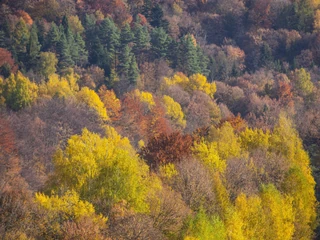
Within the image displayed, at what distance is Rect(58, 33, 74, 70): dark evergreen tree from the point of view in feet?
325

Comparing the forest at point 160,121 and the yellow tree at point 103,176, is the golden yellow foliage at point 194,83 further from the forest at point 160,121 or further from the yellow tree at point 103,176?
the yellow tree at point 103,176

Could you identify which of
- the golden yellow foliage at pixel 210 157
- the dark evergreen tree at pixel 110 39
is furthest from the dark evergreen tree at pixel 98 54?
the golden yellow foliage at pixel 210 157

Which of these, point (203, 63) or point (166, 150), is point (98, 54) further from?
point (166, 150)

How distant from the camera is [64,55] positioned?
9906 centimetres

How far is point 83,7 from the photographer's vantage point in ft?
439

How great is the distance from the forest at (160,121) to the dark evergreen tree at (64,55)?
209mm

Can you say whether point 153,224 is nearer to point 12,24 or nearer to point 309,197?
point 309,197

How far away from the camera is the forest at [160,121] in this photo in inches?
1487

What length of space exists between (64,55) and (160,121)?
21.5 m

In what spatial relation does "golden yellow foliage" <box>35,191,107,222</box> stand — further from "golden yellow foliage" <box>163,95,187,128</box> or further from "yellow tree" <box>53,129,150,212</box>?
"golden yellow foliage" <box>163,95,187,128</box>

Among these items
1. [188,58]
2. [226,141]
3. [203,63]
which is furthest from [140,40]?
[226,141]

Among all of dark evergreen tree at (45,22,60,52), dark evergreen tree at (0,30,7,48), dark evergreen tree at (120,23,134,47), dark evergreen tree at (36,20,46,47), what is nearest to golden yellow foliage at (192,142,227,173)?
dark evergreen tree at (45,22,60,52)

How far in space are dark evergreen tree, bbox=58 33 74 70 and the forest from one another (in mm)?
209

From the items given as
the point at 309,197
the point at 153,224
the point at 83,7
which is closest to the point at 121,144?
the point at 309,197
